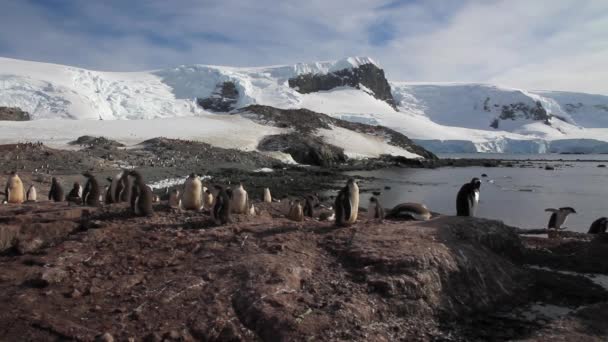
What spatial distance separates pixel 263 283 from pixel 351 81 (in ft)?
420

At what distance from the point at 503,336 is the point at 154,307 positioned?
422 centimetres

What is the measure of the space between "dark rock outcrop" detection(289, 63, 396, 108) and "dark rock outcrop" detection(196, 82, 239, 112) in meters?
22.8

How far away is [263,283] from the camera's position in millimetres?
6465

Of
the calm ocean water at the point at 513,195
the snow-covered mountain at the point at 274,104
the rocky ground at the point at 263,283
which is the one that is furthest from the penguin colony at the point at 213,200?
the snow-covered mountain at the point at 274,104

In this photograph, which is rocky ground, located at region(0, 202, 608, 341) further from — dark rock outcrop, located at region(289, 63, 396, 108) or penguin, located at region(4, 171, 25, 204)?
dark rock outcrop, located at region(289, 63, 396, 108)

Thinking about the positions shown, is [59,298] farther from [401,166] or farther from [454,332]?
[401,166]

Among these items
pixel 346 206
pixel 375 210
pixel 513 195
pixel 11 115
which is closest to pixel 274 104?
pixel 11 115

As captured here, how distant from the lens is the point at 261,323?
19.4 feet

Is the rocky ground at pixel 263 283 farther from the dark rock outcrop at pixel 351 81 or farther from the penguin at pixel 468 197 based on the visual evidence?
the dark rock outcrop at pixel 351 81

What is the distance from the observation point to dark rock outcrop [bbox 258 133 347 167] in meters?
45.9

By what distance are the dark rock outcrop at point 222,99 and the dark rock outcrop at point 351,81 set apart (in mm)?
22848

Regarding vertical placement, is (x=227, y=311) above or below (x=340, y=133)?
below

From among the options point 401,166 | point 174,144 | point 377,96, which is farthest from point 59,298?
point 377,96

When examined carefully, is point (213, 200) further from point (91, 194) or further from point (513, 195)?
point (513, 195)
